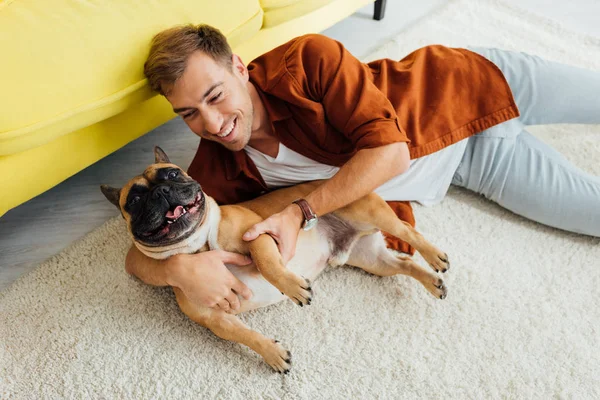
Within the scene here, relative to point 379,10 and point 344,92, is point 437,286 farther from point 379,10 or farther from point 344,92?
point 379,10

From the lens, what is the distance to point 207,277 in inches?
56.1

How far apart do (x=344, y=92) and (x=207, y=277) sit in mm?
693

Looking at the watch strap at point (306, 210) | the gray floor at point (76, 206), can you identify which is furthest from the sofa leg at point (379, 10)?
the watch strap at point (306, 210)

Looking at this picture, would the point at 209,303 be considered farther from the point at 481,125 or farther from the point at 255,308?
the point at 481,125

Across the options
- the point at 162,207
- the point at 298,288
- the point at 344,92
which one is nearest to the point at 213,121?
the point at 162,207

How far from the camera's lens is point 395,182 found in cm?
179

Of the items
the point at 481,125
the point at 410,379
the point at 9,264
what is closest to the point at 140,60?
the point at 9,264

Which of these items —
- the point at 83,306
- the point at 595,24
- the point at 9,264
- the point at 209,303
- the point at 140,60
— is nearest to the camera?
the point at 209,303

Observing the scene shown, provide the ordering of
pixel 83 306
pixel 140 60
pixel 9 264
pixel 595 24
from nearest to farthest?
pixel 140 60 < pixel 83 306 < pixel 9 264 < pixel 595 24

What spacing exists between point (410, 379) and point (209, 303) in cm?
65

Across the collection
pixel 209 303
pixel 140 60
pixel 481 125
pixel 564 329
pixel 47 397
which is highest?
pixel 140 60

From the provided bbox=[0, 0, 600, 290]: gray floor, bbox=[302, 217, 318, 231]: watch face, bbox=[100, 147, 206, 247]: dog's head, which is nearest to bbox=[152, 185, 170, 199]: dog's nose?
bbox=[100, 147, 206, 247]: dog's head

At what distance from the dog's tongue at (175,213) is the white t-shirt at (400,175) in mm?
410

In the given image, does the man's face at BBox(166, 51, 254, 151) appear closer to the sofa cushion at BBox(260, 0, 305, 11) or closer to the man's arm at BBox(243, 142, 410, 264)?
the man's arm at BBox(243, 142, 410, 264)
